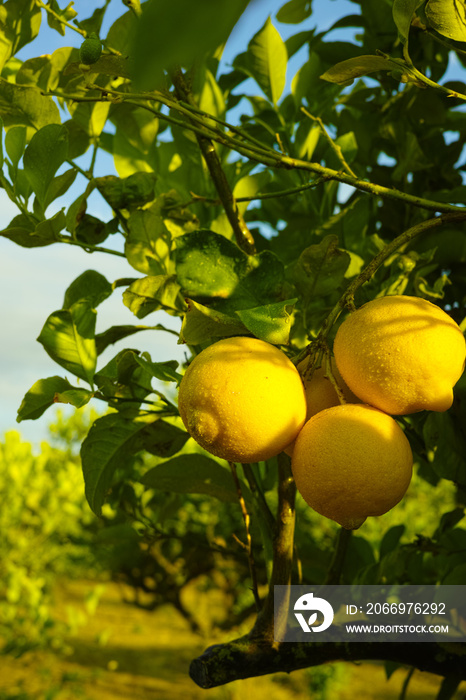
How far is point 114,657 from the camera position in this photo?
169 inches

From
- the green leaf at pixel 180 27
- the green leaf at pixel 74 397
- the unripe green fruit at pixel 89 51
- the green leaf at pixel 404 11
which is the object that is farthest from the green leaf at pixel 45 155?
the green leaf at pixel 180 27

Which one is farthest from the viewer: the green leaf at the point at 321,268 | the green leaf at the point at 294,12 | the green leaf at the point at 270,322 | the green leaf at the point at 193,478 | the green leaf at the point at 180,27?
the green leaf at the point at 294,12

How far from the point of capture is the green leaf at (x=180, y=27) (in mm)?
115

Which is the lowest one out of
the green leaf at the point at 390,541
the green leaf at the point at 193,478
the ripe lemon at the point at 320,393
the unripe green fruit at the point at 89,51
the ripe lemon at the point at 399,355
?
the green leaf at the point at 390,541

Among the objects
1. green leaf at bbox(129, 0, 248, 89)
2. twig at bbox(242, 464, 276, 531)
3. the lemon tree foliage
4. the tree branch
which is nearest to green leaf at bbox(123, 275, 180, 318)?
the lemon tree foliage

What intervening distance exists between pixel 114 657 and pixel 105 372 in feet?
13.8

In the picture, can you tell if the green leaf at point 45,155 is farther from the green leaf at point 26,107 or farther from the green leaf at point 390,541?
the green leaf at point 390,541

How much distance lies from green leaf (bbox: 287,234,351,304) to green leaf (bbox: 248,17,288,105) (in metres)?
0.41

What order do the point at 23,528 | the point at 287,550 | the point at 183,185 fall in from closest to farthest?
the point at 287,550 → the point at 183,185 → the point at 23,528

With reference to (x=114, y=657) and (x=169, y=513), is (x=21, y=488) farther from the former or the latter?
(x=169, y=513)

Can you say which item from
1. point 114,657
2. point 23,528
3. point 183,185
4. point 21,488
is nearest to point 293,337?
point 183,185

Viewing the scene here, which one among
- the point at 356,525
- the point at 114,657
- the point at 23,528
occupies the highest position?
the point at 356,525

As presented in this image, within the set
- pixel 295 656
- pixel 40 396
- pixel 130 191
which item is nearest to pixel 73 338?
pixel 40 396

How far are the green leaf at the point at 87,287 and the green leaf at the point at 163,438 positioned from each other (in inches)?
6.4
